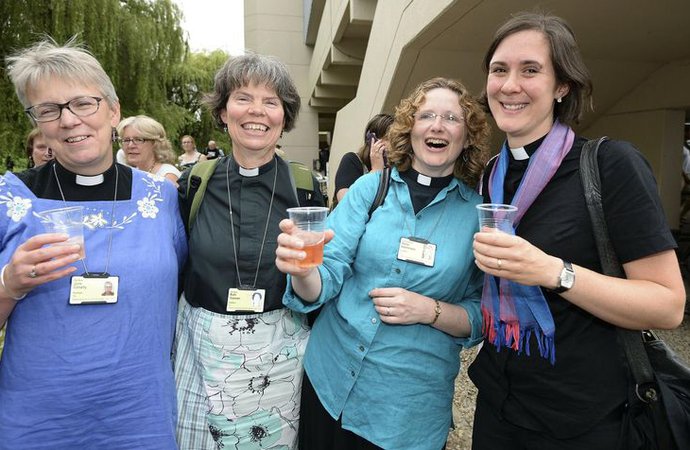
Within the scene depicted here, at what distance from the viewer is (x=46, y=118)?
1.76 m

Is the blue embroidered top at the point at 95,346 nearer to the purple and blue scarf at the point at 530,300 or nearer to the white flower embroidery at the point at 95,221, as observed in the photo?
the white flower embroidery at the point at 95,221

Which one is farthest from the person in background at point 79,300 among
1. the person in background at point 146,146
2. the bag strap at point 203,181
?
the person in background at point 146,146

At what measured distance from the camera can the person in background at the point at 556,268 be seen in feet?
4.75

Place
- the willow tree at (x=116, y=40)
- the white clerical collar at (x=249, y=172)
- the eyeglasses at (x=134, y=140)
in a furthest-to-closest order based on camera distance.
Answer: the willow tree at (x=116, y=40)
the eyeglasses at (x=134, y=140)
the white clerical collar at (x=249, y=172)

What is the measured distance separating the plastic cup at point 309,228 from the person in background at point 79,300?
27.4 inches

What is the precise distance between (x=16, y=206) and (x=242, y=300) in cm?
99

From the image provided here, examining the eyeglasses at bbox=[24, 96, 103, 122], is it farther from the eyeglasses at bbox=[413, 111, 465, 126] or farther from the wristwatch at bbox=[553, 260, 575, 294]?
the wristwatch at bbox=[553, 260, 575, 294]

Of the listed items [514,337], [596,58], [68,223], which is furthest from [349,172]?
[596,58]

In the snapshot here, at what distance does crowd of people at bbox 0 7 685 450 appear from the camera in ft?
5.20

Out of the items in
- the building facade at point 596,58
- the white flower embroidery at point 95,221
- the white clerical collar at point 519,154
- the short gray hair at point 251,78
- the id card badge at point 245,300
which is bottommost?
the id card badge at point 245,300

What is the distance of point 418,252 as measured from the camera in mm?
1918

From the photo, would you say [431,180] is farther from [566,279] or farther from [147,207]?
[147,207]

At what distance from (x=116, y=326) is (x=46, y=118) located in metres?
0.90

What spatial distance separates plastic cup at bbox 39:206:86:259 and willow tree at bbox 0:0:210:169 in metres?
6.96
